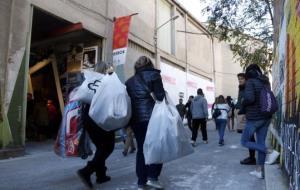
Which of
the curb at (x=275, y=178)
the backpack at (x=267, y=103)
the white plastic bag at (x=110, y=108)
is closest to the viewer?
the curb at (x=275, y=178)

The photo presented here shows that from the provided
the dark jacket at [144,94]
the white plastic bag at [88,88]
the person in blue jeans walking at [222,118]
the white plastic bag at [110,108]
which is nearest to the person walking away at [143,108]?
the dark jacket at [144,94]

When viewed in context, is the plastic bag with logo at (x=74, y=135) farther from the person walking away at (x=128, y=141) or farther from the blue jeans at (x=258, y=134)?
the person walking away at (x=128, y=141)

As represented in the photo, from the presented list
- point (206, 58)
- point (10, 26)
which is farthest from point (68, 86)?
point (206, 58)

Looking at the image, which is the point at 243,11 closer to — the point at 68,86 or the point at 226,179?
the point at 68,86

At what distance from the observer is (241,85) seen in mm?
8273

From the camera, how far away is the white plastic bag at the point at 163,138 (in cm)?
528

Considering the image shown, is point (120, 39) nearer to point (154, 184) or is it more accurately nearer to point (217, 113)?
point (217, 113)

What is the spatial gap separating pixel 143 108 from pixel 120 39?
10.8m

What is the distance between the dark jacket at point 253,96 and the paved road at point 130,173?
3.22 feet

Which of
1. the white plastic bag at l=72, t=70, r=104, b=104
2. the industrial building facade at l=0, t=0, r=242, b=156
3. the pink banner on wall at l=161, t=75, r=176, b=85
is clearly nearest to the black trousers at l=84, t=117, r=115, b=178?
the white plastic bag at l=72, t=70, r=104, b=104

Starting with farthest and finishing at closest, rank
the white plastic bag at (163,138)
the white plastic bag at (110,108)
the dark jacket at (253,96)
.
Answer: the dark jacket at (253,96) → the white plastic bag at (110,108) → the white plastic bag at (163,138)

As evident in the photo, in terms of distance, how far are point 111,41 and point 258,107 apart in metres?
10.8

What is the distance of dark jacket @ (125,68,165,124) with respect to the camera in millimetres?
5602

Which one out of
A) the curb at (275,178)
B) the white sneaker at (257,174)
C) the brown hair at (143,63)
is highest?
the brown hair at (143,63)
